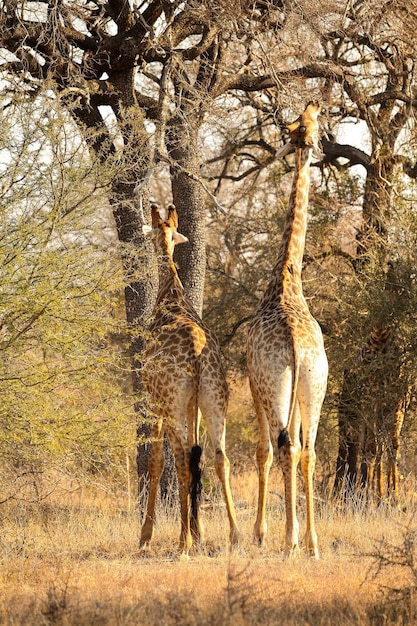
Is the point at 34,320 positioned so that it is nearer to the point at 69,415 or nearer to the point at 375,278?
the point at 69,415

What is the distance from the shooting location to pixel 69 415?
7613 mm

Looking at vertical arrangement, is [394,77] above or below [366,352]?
above

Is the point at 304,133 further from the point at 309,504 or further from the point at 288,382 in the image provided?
the point at 309,504

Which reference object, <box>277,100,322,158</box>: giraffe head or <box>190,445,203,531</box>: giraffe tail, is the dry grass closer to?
<box>190,445,203,531</box>: giraffe tail

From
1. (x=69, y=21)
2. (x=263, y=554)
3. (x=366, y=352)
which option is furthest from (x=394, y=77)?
(x=263, y=554)

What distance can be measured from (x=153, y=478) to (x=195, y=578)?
2.05 m

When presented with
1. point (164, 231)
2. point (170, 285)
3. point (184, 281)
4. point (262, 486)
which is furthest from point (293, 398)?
point (184, 281)

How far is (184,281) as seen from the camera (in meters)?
11.2

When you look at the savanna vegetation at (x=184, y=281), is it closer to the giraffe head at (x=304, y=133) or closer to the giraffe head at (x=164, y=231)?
the giraffe head at (x=164, y=231)

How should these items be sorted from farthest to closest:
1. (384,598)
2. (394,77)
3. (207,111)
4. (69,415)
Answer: (394,77), (207,111), (69,415), (384,598)

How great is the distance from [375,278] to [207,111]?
3.21 meters

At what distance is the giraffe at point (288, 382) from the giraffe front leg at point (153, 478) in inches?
35.4

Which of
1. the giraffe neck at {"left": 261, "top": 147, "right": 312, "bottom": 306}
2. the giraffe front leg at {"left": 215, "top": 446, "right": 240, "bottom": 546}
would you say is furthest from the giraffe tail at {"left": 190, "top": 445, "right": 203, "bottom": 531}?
the giraffe neck at {"left": 261, "top": 147, "right": 312, "bottom": 306}

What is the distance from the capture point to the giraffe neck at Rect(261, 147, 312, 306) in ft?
27.9
